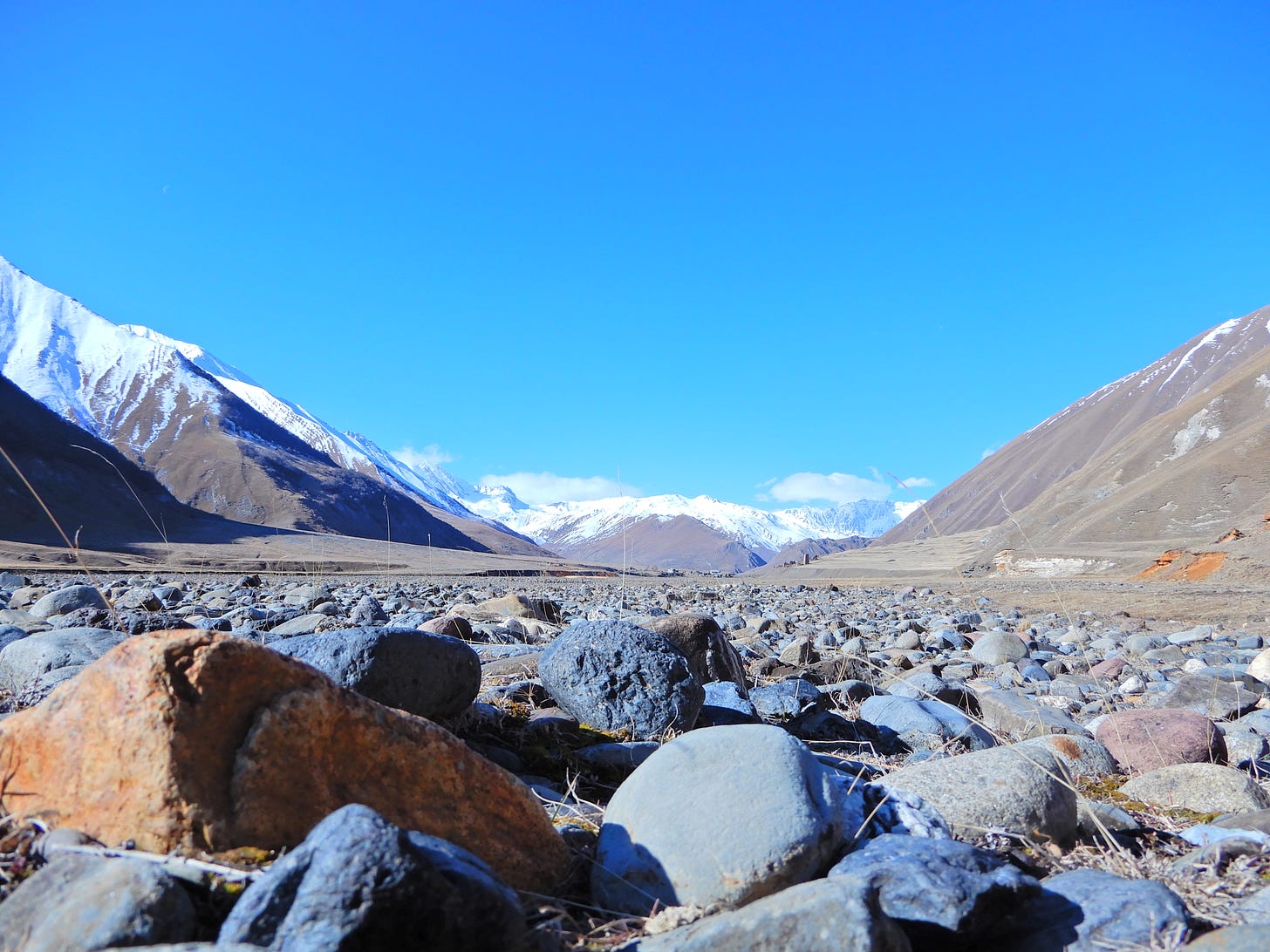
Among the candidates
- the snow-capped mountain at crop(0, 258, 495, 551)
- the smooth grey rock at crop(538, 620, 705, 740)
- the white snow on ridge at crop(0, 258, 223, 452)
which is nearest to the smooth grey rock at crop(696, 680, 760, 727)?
the smooth grey rock at crop(538, 620, 705, 740)

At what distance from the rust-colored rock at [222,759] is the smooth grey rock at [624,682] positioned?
1.71 m

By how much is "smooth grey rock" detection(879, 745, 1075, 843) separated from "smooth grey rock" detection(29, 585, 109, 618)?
25.1 feet

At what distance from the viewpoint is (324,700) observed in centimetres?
227

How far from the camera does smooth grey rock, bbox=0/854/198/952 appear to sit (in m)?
1.56

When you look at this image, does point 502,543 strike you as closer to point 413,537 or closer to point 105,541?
point 413,537

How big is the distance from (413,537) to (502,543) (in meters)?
40.6

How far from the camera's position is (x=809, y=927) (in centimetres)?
177

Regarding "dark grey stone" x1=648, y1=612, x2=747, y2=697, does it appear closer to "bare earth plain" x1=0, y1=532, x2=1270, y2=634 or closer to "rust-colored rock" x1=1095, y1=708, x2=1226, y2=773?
"bare earth plain" x1=0, y1=532, x2=1270, y2=634

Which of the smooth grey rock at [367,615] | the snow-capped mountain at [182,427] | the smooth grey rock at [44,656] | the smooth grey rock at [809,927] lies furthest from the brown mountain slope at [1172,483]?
the snow-capped mountain at [182,427]

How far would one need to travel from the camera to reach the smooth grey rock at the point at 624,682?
4.12 m

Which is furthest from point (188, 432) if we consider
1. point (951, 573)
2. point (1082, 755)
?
point (1082, 755)

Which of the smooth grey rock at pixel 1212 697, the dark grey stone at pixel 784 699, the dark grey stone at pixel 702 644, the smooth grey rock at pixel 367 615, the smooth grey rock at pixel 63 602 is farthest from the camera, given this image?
the smooth grey rock at pixel 367 615

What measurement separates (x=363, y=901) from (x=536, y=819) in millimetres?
992

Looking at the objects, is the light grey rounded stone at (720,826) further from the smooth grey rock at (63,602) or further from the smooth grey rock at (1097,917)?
the smooth grey rock at (63,602)
